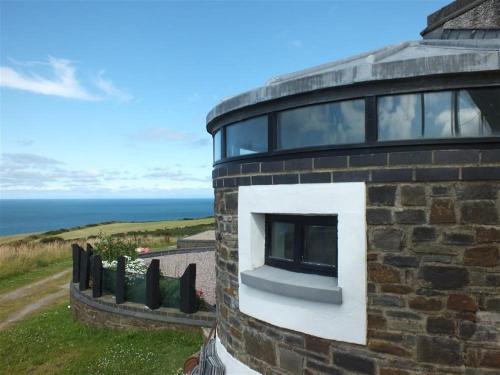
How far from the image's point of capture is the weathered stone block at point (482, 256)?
3.68m

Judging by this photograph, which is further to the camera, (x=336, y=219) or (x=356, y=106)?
(x=336, y=219)

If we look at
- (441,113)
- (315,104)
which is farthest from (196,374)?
(441,113)

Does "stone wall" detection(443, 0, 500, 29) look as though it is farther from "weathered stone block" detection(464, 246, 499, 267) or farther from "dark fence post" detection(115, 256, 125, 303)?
"dark fence post" detection(115, 256, 125, 303)

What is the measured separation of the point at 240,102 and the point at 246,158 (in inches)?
28.9

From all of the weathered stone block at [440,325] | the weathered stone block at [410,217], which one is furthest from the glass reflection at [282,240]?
the weathered stone block at [440,325]

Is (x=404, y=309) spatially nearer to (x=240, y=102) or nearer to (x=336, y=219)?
(x=336, y=219)

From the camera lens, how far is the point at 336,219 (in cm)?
448

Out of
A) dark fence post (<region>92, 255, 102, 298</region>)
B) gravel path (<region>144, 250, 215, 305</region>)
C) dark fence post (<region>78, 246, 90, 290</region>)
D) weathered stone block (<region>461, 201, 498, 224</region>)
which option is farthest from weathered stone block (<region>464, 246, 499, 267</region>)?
dark fence post (<region>78, 246, 90, 290</region>)

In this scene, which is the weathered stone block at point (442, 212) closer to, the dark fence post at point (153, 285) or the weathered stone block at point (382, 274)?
the weathered stone block at point (382, 274)

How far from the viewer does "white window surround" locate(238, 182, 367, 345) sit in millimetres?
4133

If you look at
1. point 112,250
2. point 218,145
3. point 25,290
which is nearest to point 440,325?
point 218,145

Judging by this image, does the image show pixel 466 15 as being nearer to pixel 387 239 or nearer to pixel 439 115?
pixel 439 115

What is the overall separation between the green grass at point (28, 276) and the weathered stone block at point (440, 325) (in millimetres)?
16540

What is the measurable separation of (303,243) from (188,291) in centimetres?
497
